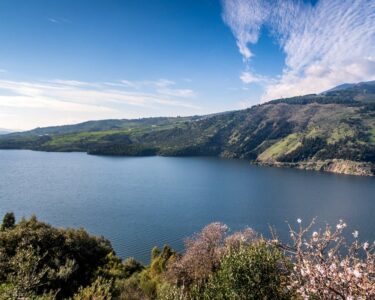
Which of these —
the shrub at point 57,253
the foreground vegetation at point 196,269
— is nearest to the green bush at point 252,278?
the foreground vegetation at point 196,269

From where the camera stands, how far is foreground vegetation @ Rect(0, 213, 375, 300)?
12.2 metres

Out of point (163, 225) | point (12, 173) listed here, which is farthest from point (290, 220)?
point (12, 173)

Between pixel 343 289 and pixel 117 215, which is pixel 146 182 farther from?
pixel 343 289

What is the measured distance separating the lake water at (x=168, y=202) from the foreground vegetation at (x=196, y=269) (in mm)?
24543

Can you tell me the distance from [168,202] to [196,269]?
80873mm

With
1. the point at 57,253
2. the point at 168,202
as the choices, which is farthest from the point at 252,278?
the point at 168,202

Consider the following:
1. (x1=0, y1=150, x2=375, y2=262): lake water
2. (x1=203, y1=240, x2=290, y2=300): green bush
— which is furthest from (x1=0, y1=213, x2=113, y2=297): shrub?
(x1=0, y1=150, x2=375, y2=262): lake water

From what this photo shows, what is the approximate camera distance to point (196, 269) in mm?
40750

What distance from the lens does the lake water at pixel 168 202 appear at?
3536 inches

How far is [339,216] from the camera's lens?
110 m

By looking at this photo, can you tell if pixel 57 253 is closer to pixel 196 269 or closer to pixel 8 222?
pixel 196 269

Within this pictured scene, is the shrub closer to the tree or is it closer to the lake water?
the tree

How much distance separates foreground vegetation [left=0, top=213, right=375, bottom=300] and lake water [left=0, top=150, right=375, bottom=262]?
966 inches

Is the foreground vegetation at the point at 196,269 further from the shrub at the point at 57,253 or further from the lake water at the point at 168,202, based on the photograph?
the lake water at the point at 168,202
